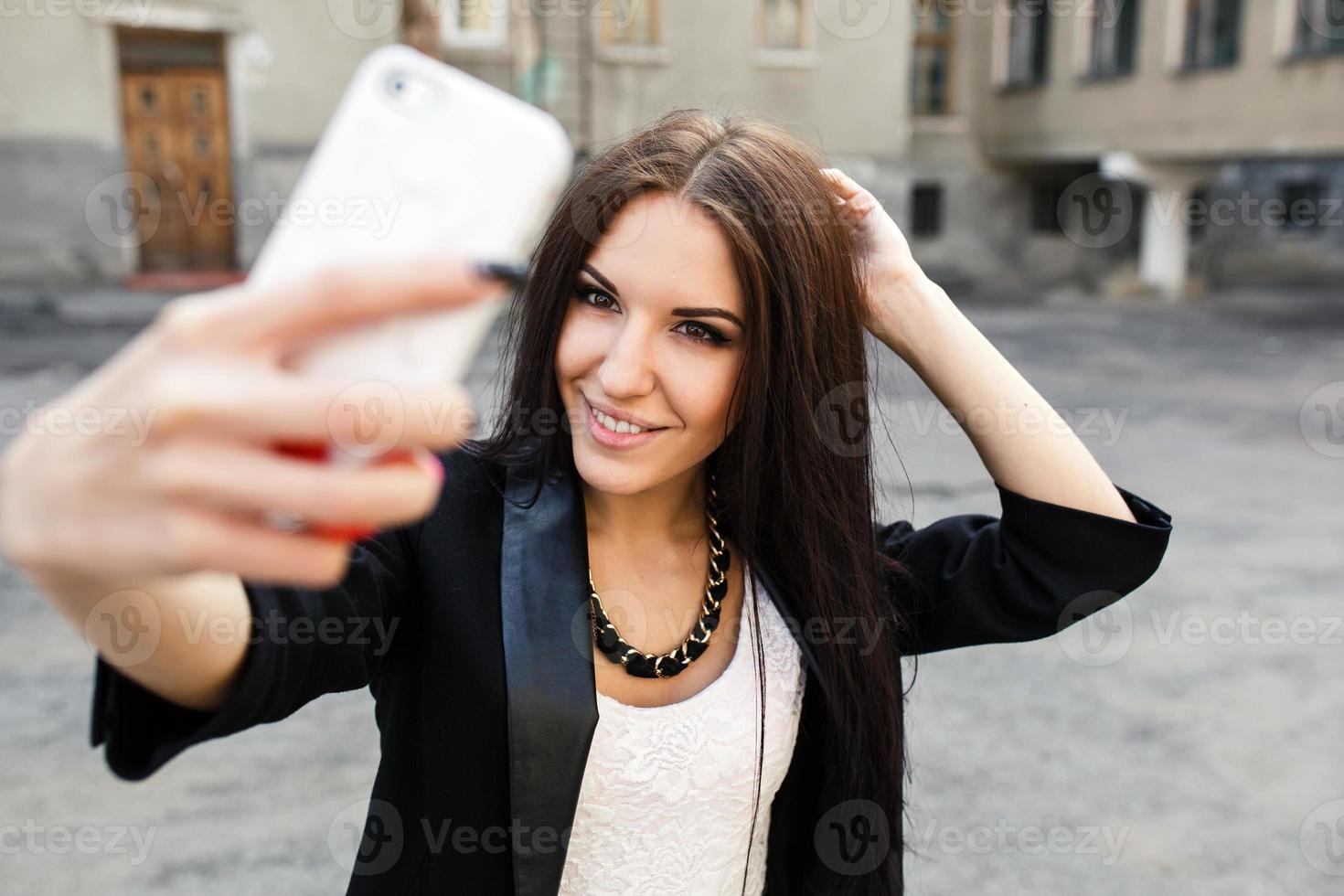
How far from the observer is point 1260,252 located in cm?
1925

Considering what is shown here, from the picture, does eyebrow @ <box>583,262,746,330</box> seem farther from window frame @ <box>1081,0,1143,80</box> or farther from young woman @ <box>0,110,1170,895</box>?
window frame @ <box>1081,0,1143,80</box>

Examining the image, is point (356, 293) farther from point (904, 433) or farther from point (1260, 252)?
point (1260, 252)

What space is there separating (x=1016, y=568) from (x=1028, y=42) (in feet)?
55.1

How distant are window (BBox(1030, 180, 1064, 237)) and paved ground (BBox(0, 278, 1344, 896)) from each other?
11.9 m

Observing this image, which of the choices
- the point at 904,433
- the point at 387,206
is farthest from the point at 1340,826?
the point at 904,433

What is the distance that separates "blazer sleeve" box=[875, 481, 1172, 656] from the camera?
1634 mm

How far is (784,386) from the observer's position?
1599 mm

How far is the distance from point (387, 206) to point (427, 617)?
83 cm
